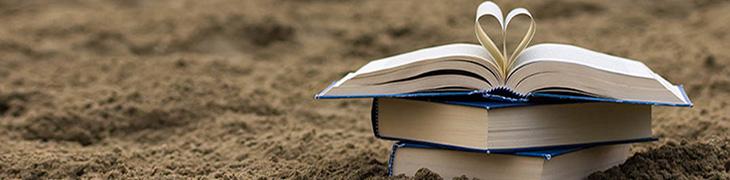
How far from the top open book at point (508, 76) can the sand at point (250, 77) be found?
0.93 ft

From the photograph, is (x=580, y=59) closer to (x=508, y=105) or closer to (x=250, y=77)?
(x=508, y=105)

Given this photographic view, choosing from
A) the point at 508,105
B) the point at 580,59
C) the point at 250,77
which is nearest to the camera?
the point at 508,105

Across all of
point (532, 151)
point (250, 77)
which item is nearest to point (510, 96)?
point (532, 151)

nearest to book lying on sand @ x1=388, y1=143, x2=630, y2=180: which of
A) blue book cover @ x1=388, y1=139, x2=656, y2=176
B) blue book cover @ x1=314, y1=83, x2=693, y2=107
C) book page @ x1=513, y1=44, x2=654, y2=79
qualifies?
blue book cover @ x1=388, y1=139, x2=656, y2=176

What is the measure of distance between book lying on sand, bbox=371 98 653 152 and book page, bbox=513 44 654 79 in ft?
0.41

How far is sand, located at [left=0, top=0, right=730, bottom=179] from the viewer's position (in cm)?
394

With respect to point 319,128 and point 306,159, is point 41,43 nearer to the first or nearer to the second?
point 319,128

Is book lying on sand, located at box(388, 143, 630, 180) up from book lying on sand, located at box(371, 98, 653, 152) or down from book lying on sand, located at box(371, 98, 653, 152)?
down

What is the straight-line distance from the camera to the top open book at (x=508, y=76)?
10.5ft

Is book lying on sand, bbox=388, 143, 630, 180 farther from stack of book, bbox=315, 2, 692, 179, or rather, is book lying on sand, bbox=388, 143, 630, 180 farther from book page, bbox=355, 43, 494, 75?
book page, bbox=355, 43, 494, 75

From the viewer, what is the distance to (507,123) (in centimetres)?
322

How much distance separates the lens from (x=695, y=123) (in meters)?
4.28

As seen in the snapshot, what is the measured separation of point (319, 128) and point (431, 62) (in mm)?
1452

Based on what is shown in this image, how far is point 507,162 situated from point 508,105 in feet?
0.68
